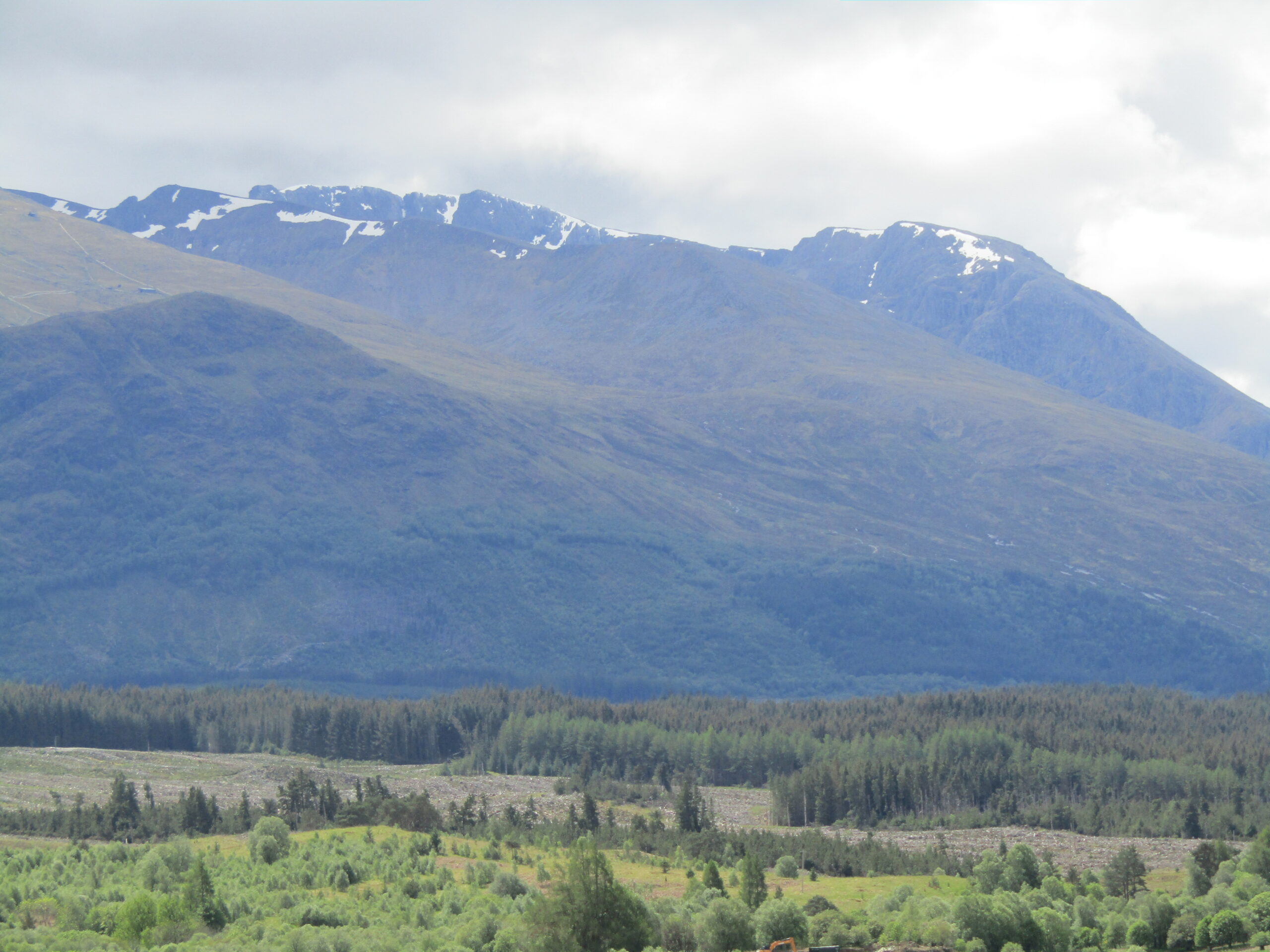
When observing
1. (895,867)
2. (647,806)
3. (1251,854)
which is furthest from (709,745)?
(1251,854)

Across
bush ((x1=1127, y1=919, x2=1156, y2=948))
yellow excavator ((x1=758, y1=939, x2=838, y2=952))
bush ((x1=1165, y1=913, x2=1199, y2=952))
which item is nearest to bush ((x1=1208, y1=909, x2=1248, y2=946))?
bush ((x1=1165, y1=913, x2=1199, y2=952))

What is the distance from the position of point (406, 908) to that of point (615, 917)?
48.8ft

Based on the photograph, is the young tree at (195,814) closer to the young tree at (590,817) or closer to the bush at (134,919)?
the young tree at (590,817)

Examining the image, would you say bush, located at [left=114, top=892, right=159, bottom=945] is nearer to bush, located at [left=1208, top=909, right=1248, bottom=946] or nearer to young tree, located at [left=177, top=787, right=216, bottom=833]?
young tree, located at [left=177, top=787, right=216, bottom=833]

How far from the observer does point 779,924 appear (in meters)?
76.1

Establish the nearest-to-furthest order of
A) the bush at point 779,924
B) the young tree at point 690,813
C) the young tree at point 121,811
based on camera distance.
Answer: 1. the bush at point 779,924
2. the young tree at point 121,811
3. the young tree at point 690,813

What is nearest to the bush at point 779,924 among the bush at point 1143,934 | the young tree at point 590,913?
the young tree at point 590,913

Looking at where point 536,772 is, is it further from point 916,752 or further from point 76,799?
point 76,799

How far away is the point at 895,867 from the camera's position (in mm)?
113750

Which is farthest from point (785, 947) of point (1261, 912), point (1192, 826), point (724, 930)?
point (1192, 826)

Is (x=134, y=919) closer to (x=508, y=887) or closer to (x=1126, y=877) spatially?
(x=508, y=887)

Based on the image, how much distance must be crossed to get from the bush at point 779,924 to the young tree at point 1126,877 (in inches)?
1134

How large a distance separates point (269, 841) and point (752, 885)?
3332 centimetres

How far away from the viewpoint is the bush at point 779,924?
75.2 metres
